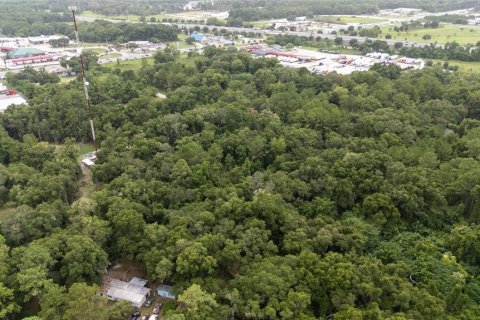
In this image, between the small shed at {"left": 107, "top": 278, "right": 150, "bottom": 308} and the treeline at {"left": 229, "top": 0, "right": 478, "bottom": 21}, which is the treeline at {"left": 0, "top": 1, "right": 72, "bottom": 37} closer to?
the treeline at {"left": 229, "top": 0, "right": 478, "bottom": 21}

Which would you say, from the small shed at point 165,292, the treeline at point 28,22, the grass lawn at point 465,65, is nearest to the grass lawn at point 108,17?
the treeline at point 28,22

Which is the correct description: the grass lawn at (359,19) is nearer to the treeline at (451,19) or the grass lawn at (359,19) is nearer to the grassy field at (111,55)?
the treeline at (451,19)

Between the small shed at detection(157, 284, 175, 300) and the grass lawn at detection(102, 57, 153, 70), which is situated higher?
the grass lawn at detection(102, 57, 153, 70)

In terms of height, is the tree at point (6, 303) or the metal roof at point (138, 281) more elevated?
the tree at point (6, 303)

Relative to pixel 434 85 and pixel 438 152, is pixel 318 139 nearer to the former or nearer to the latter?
pixel 438 152

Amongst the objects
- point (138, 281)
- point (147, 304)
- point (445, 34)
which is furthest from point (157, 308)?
point (445, 34)

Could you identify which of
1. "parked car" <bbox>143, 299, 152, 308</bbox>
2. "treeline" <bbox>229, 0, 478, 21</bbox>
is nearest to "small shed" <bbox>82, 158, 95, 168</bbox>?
"parked car" <bbox>143, 299, 152, 308</bbox>
